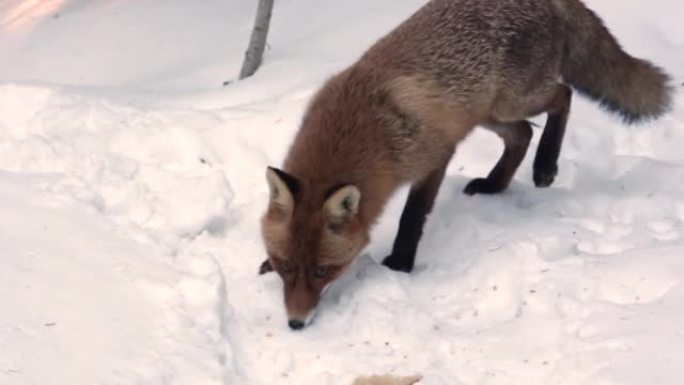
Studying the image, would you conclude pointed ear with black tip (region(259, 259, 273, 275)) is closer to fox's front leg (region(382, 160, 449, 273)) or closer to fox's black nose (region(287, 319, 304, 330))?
fox's black nose (region(287, 319, 304, 330))

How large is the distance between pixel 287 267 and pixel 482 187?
1.62 meters

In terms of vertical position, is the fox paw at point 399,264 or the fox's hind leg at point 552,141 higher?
the fox's hind leg at point 552,141

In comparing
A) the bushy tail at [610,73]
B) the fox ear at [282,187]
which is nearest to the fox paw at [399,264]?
the fox ear at [282,187]

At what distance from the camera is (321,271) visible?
3.87 metres

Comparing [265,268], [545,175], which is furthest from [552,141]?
[265,268]

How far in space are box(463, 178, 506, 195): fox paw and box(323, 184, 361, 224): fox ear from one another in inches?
52.6

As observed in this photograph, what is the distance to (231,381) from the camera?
3.38 metres

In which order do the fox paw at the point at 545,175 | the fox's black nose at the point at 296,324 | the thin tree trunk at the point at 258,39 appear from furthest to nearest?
1. the thin tree trunk at the point at 258,39
2. the fox paw at the point at 545,175
3. the fox's black nose at the point at 296,324

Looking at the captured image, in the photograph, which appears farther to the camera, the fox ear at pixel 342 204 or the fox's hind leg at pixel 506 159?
the fox's hind leg at pixel 506 159

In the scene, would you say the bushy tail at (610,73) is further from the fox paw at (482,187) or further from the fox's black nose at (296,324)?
the fox's black nose at (296,324)

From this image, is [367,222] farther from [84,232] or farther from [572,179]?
[572,179]

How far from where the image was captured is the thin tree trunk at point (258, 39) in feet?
22.4

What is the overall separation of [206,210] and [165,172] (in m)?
0.45

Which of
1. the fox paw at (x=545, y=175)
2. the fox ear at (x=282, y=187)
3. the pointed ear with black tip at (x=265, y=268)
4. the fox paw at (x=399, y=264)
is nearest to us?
the fox ear at (x=282, y=187)
